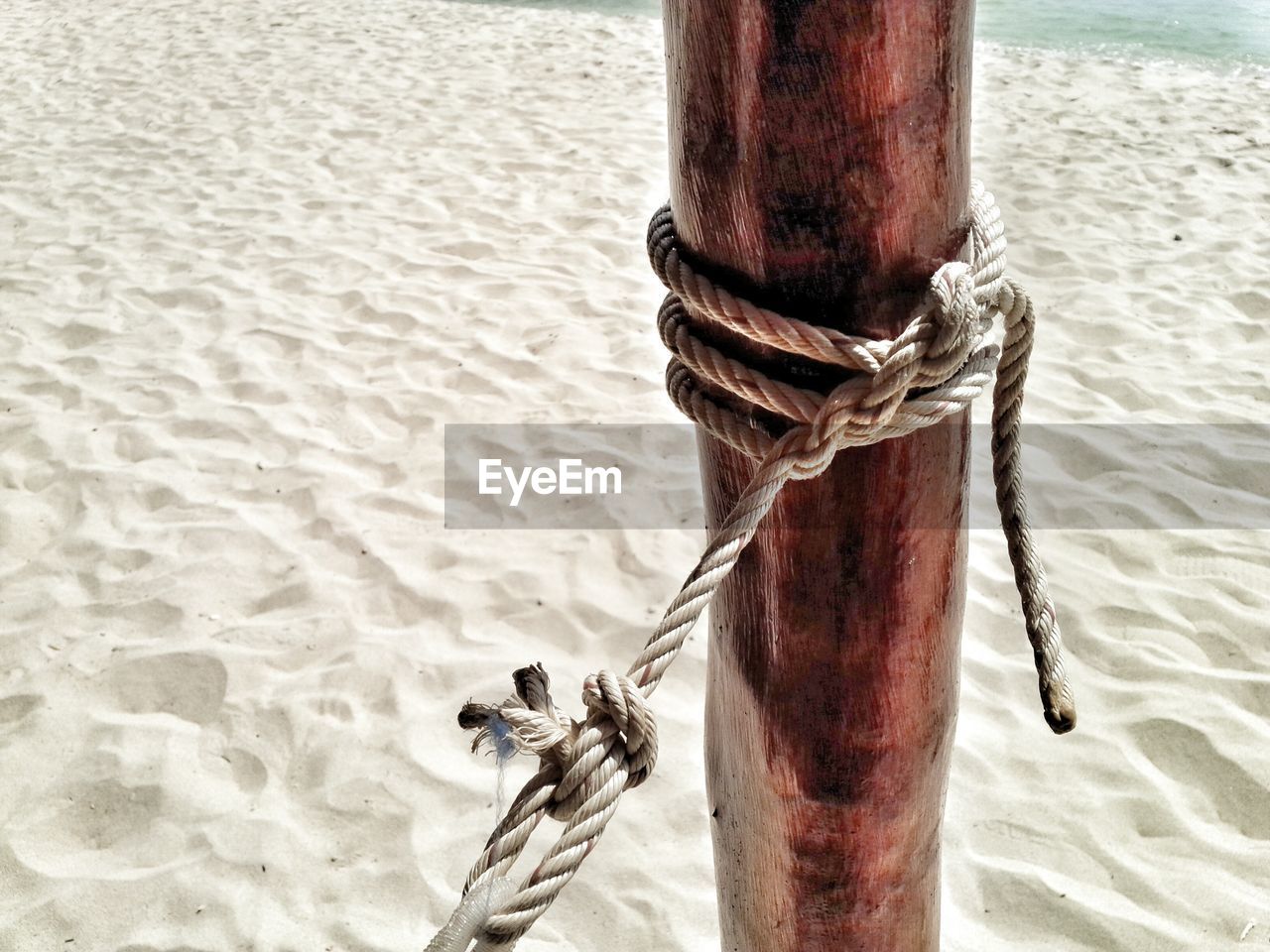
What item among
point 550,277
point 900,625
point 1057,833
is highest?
point 900,625

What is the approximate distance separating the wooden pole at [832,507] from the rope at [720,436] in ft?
0.13

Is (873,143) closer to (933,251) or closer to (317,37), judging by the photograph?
(933,251)

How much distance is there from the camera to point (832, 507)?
979 millimetres

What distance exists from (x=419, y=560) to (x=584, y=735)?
2.12 metres

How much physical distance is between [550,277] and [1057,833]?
9.85ft

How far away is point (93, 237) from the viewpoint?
4.74 metres

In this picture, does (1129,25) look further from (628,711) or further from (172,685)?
(628,711)

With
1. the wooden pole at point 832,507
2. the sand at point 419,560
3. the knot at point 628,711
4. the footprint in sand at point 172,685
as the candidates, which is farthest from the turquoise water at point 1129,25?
the knot at point 628,711

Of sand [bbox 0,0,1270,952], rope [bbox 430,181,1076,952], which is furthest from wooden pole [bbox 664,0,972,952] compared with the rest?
sand [bbox 0,0,1270,952]

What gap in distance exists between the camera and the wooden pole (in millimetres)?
844

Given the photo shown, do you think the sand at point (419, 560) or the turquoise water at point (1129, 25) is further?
the turquoise water at point (1129, 25)

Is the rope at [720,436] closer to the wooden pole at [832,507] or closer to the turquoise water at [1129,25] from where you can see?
the wooden pole at [832,507]

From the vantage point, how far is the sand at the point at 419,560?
6.68ft

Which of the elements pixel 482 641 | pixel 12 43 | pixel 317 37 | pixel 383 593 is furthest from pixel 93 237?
pixel 12 43
